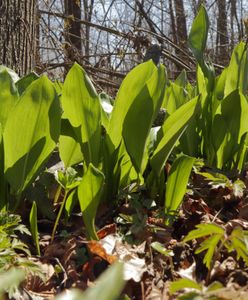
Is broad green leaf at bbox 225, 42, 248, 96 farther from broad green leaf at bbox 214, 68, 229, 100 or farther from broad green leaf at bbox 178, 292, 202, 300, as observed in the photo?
broad green leaf at bbox 178, 292, 202, 300

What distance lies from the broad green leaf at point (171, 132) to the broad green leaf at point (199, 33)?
1.91 feet

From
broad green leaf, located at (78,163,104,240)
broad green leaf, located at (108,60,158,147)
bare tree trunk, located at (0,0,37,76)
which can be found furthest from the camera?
bare tree trunk, located at (0,0,37,76)

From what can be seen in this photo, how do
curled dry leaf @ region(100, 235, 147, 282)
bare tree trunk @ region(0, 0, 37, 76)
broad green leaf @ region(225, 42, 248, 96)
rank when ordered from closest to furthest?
1. curled dry leaf @ region(100, 235, 147, 282)
2. broad green leaf @ region(225, 42, 248, 96)
3. bare tree trunk @ region(0, 0, 37, 76)

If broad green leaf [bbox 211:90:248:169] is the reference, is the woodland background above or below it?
above

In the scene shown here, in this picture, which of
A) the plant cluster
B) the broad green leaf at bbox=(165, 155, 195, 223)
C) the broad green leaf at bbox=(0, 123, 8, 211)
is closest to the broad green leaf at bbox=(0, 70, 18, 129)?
the plant cluster

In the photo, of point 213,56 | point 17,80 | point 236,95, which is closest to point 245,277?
point 236,95

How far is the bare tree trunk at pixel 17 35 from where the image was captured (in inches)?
116

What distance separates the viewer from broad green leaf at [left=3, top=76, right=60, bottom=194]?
3.65ft

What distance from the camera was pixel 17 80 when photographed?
1.46m

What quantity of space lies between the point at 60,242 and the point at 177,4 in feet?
32.3

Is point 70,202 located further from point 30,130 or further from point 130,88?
point 130,88

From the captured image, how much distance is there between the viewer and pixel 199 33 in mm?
1717

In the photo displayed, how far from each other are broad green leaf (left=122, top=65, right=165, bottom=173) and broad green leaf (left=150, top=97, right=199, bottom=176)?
0.05 metres

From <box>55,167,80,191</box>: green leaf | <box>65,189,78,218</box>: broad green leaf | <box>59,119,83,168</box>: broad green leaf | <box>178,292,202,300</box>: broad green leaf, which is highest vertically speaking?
<box>59,119,83,168</box>: broad green leaf
